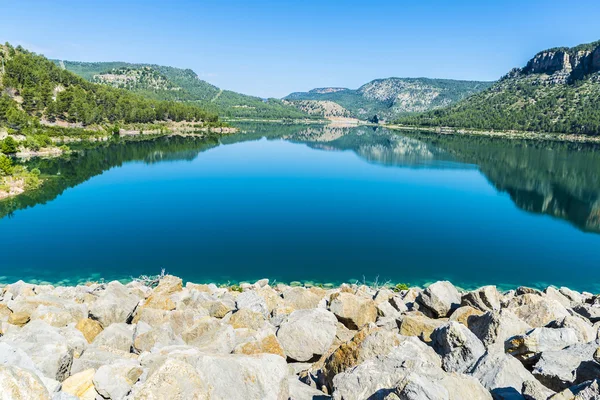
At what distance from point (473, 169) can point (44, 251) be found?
79213 mm

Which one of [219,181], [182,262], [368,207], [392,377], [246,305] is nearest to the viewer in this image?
[392,377]

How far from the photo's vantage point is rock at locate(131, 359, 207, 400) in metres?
6.17

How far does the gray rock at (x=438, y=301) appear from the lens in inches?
512

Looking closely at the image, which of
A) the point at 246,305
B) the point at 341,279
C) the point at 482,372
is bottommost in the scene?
the point at 341,279

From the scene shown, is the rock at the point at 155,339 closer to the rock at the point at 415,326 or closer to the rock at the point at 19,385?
the rock at the point at 19,385

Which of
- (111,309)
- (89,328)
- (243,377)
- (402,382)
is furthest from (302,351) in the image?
(111,309)

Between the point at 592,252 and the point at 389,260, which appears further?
the point at 592,252

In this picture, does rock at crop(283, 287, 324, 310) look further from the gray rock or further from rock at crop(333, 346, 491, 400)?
rock at crop(333, 346, 491, 400)

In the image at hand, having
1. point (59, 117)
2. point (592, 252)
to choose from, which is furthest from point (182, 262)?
point (59, 117)

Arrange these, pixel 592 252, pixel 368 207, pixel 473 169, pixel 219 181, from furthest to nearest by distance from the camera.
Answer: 1. pixel 473 169
2. pixel 219 181
3. pixel 368 207
4. pixel 592 252

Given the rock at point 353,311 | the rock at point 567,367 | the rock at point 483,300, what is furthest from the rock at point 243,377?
the rock at point 483,300

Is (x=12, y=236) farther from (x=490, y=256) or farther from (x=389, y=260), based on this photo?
(x=490, y=256)

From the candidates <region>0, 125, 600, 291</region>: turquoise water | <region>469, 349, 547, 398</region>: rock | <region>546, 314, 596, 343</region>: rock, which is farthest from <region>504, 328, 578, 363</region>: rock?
<region>0, 125, 600, 291</region>: turquoise water

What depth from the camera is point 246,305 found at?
13531 millimetres
